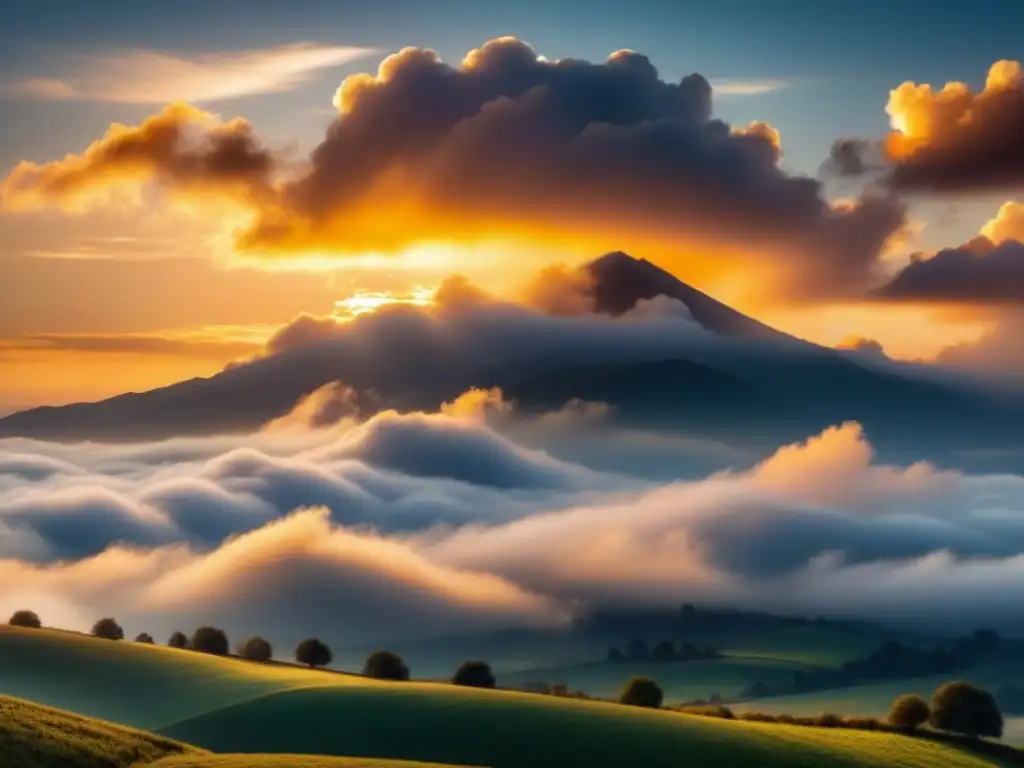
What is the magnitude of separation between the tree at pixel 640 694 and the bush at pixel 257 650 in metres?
36.3

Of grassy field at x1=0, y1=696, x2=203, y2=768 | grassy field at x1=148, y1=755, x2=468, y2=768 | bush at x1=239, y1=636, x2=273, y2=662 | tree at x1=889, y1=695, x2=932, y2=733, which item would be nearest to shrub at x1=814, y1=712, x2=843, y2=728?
tree at x1=889, y1=695, x2=932, y2=733

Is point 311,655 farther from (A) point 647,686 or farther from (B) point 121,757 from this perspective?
(B) point 121,757

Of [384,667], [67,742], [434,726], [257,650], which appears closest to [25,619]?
[257,650]

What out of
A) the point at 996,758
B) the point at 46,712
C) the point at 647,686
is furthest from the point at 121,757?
the point at 996,758

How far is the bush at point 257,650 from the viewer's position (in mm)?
131250

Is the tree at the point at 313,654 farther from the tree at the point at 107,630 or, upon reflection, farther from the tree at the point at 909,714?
the tree at the point at 909,714

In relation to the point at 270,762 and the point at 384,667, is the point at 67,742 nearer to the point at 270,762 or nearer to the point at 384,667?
the point at 270,762

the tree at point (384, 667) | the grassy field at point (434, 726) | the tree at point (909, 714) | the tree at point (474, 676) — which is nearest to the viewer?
the grassy field at point (434, 726)

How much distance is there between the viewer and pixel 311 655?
427 feet

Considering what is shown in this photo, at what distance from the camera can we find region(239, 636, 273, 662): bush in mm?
131250

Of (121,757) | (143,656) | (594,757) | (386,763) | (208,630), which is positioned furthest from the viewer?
(208,630)

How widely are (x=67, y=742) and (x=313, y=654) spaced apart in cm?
6255

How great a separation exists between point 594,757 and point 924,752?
30.3 m

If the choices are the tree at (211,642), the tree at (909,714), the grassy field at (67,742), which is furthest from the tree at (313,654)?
the grassy field at (67,742)
